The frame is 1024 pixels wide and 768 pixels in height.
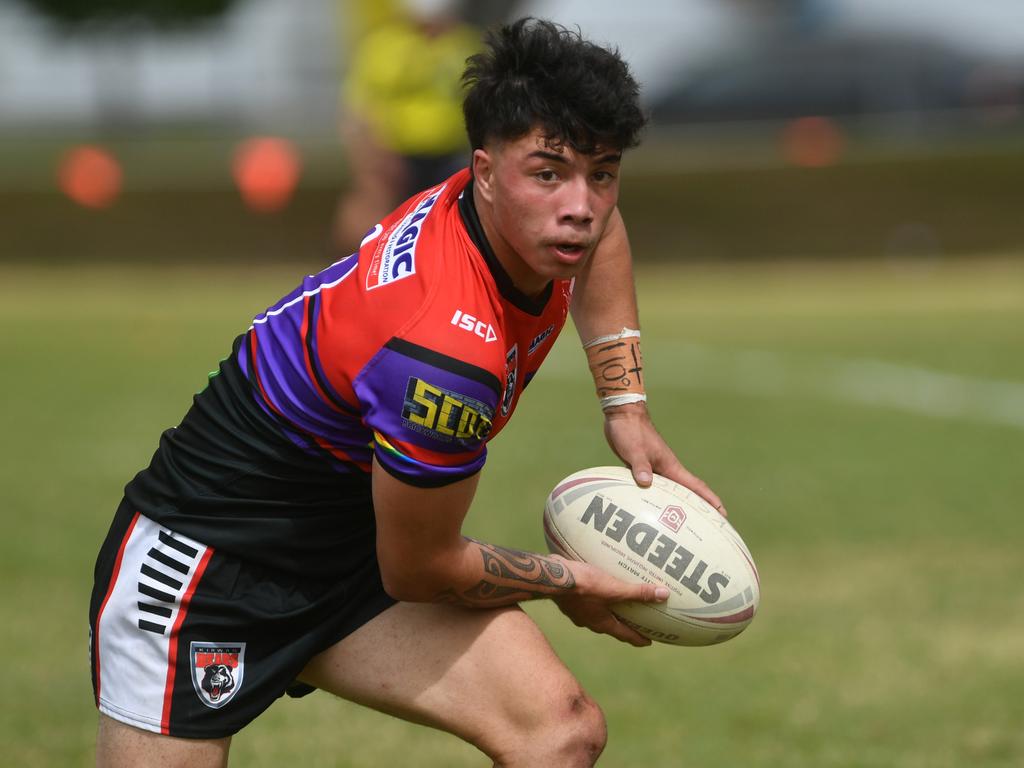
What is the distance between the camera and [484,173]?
3.46m

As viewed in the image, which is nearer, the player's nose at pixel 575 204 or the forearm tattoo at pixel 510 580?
the player's nose at pixel 575 204

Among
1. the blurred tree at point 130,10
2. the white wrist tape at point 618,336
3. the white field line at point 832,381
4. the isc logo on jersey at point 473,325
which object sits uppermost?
the isc logo on jersey at point 473,325

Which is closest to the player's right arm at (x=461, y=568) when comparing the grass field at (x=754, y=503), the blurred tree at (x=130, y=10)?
the grass field at (x=754, y=503)

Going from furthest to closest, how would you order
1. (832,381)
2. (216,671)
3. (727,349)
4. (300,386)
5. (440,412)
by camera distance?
(727,349), (832,381), (216,671), (300,386), (440,412)

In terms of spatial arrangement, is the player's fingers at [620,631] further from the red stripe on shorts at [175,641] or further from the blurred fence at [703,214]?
the blurred fence at [703,214]

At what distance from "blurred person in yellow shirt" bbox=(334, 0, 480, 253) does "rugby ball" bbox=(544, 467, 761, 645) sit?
859 centimetres

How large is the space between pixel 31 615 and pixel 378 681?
3.51 metres

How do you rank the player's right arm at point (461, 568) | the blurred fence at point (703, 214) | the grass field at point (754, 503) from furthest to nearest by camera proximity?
the blurred fence at point (703, 214) < the grass field at point (754, 503) < the player's right arm at point (461, 568)

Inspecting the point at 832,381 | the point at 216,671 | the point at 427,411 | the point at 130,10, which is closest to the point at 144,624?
the point at 216,671

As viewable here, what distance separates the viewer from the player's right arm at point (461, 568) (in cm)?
333

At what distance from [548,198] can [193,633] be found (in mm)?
1326

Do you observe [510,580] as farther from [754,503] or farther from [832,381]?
[832,381]

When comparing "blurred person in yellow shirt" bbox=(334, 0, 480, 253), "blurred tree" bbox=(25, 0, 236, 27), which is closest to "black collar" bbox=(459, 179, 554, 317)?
"blurred person in yellow shirt" bbox=(334, 0, 480, 253)

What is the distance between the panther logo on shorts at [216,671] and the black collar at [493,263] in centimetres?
106
